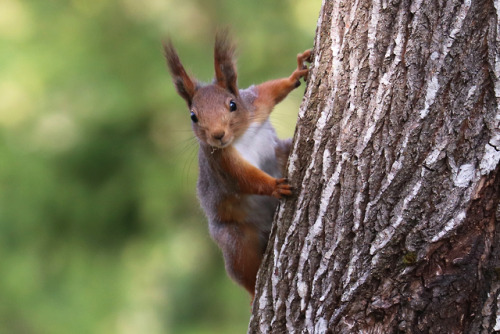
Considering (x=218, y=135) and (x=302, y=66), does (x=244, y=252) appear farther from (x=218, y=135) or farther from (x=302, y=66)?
(x=302, y=66)

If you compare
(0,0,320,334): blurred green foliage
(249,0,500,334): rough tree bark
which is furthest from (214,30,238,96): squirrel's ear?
(0,0,320,334): blurred green foliage

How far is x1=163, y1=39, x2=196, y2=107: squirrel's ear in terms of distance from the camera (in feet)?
7.02

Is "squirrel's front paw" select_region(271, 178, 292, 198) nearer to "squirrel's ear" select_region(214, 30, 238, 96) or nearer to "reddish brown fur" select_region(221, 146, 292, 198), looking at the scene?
"reddish brown fur" select_region(221, 146, 292, 198)

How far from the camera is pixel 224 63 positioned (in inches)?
87.1

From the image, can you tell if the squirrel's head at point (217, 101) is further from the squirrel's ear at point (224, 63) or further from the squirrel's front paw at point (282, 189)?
the squirrel's front paw at point (282, 189)

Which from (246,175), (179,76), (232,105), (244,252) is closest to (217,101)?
(232,105)

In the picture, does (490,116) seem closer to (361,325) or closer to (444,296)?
(444,296)

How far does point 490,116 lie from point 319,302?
61 centimetres

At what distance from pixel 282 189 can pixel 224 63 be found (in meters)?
0.64

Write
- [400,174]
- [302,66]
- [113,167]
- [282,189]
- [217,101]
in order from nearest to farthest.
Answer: [400,174] → [282,189] → [302,66] → [217,101] → [113,167]

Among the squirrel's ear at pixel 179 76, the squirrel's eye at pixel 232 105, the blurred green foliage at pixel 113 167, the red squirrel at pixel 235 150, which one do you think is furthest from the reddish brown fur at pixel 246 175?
the blurred green foliage at pixel 113 167

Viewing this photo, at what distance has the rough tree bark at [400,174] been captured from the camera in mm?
1401

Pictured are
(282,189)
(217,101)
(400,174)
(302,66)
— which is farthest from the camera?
(217,101)

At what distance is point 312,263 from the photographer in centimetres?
165
